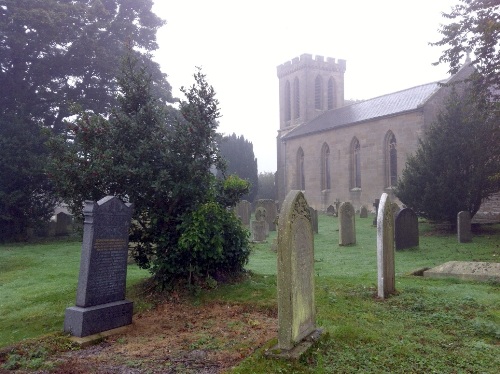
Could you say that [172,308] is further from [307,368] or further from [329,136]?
[329,136]

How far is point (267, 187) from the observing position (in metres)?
57.2

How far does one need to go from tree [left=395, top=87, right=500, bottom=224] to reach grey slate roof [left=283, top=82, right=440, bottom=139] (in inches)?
485

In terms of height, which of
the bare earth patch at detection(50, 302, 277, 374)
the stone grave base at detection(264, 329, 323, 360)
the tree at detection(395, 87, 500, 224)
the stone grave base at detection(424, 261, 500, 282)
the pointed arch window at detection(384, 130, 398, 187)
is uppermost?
the pointed arch window at detection(384, 130, 398, 187)

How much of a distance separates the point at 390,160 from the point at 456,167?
1581cm

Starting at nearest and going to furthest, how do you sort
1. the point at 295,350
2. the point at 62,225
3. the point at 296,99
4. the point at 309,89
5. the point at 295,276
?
the point at 295,350 → the point at 295,276 → the point at 62,225 → the point at 309,89 → the point at 296,99

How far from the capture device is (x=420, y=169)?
1936 cm

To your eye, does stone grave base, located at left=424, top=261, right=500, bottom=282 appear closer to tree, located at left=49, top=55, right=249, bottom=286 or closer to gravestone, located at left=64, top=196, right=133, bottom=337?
tree, located at left=49, top=55, right=249, bottom=286

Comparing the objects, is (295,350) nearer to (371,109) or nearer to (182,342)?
(182,342)

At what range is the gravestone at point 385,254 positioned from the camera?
711cm

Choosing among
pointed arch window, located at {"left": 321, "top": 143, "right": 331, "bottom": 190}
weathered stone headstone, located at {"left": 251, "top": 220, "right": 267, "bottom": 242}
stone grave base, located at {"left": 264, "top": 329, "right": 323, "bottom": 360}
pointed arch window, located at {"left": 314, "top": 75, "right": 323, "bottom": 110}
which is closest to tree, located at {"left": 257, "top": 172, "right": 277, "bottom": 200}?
pointed arch window, located at {"left": 314, "top": 75, "right": 323, "bottom": 110}

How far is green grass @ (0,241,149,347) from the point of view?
656cm

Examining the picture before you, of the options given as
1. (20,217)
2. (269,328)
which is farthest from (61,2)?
(269,328)

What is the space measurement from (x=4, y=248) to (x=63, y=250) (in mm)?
3251

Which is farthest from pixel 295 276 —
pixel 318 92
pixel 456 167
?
pixel 318 92
